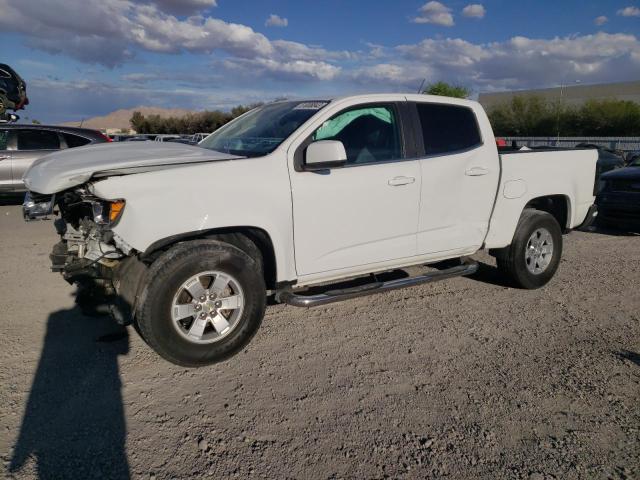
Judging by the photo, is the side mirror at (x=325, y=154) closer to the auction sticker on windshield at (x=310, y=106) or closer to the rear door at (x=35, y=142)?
the auction sticker on windshield at (x=310, y=106)

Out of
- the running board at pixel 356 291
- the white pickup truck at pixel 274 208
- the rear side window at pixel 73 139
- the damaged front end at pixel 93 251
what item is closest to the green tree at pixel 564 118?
the rear side window at pixel 73 139

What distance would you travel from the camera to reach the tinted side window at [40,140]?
10.4 metres

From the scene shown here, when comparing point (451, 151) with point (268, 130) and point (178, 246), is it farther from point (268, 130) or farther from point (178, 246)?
point (178, 246)

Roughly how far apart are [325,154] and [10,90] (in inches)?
520

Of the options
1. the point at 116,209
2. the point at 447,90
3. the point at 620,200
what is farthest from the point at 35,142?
the point at 447,90

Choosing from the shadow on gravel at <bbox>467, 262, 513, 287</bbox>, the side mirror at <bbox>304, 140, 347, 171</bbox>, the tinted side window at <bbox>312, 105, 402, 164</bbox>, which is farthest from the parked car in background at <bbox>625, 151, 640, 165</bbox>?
the side mirror at <bbox>304, 140, 347, 171</bbox>

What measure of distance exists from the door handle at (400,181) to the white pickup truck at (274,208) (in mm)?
15

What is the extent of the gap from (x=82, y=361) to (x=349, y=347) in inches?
78.0

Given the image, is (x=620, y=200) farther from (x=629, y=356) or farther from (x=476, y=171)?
(x=629, y=356)

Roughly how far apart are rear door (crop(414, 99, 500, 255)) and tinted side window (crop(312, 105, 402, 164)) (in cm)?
27

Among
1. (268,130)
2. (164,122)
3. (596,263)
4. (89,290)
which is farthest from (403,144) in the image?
(164,122)

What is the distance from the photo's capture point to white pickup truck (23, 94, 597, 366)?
3.35 m

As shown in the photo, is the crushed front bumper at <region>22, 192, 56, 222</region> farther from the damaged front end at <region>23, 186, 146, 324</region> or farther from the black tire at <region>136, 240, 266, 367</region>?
the black tire at <region>136, 240, 266, 367</region>

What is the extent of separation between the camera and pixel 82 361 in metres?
3.67
